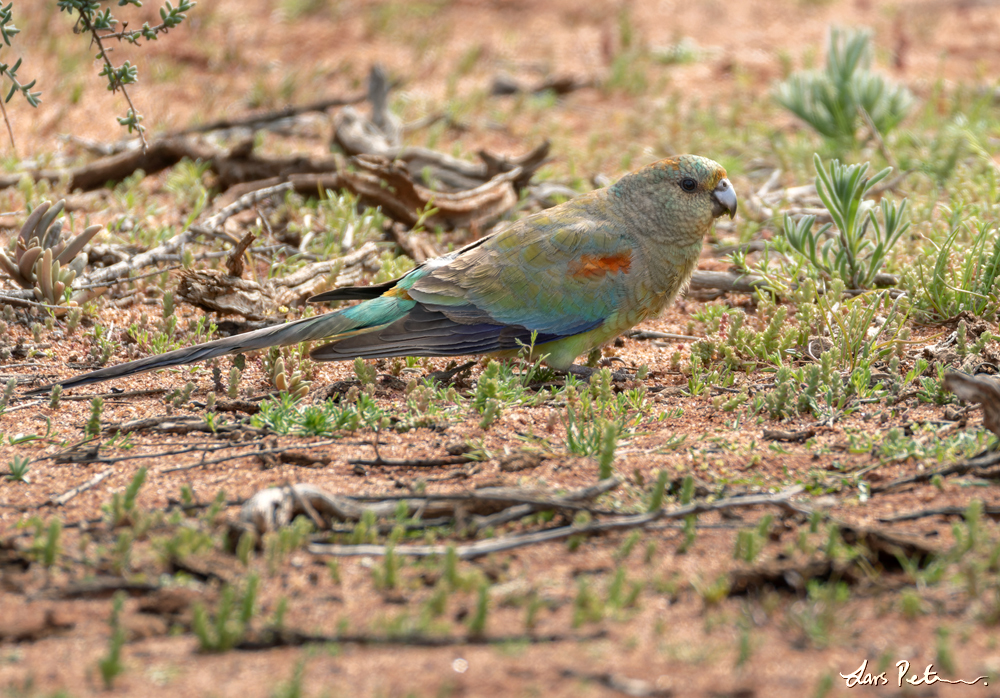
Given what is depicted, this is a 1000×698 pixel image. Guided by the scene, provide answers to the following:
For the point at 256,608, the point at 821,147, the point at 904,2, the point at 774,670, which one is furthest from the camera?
the point at 904,2

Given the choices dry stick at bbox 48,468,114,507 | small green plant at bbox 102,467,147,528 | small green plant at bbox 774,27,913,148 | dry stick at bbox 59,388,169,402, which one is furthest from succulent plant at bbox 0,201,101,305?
small green plant at bbox 774,27,913,148

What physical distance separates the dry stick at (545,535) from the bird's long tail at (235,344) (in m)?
1.51

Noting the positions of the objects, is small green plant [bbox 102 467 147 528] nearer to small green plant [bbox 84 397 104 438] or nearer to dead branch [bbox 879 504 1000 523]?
small green plant [bbox 84 397 104 438]

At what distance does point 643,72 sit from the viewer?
9.03 meters

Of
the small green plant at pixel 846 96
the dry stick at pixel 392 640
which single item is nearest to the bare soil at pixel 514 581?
the dry stick at pixel 392 640

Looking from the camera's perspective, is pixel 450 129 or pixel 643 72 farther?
pixel 643 72

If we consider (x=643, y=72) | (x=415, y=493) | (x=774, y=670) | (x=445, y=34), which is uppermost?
(x=445, y=34)

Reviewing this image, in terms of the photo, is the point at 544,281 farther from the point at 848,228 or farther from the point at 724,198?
the point at 848,228

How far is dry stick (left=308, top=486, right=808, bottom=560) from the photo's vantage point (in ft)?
7.95

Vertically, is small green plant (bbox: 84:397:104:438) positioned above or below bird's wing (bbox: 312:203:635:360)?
below

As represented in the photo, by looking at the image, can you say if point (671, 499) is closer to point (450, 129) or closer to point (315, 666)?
point (315, 666)

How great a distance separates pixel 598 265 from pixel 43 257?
2.79m

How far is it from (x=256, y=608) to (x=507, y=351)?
2.13 metres

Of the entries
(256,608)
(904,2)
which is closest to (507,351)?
(256,608)
